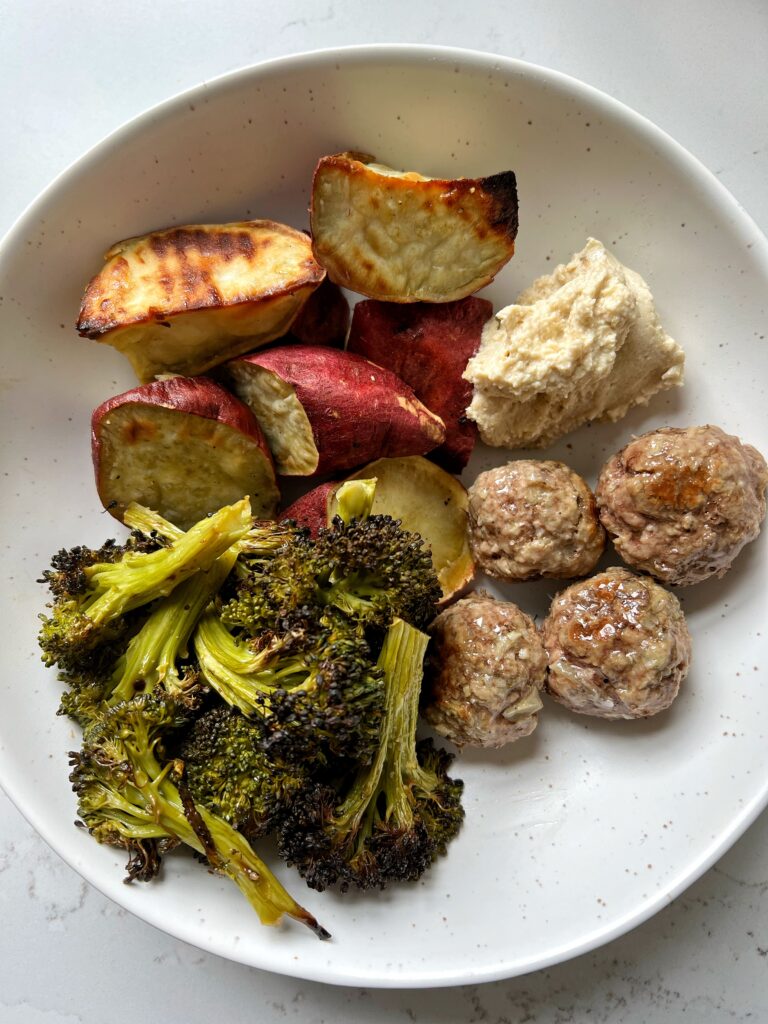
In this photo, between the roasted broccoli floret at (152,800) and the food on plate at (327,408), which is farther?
the food on plate at (327,408)

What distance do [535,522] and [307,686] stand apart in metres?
0.82

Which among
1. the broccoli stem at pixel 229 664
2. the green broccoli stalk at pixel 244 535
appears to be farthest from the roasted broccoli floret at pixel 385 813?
the green broccoli stalk at pixel 244 535

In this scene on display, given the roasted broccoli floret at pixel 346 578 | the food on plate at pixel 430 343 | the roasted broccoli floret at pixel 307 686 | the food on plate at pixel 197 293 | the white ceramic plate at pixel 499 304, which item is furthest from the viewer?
the food on plate at pixel 430 343

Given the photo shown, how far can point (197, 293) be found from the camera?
2.03 metres

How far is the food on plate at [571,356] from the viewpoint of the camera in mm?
2094

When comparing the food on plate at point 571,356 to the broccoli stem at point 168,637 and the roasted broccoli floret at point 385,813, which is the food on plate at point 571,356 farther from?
the broccoli stem at point 168,637

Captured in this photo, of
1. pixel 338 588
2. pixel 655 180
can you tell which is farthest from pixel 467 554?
pixel 655 180

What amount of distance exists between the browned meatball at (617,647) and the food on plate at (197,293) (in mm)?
1225

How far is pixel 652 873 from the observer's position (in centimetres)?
218

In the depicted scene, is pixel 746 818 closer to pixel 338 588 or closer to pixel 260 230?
pixel 338 588

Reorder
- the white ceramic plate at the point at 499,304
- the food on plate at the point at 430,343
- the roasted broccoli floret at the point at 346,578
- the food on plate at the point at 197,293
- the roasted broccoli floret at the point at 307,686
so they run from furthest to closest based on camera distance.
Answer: the food on plate at the point at 430,343 → the white ceramic plate at the point at 499,304 → the food on plate at the point at 197,293 → the roasted broccoli floret at the point at 346,578 → the roasted broccoli floret at the point at 307,686

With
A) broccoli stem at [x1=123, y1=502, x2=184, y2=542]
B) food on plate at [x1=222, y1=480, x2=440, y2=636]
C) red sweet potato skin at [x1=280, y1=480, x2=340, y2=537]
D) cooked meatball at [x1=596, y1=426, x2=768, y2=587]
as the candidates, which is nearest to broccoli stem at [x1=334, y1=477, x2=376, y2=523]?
food on plate at [x1=222, y1=480, x2=440, y2=636]

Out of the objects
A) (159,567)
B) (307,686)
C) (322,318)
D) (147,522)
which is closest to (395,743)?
(307,686)

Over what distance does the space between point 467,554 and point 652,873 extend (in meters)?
1.10
